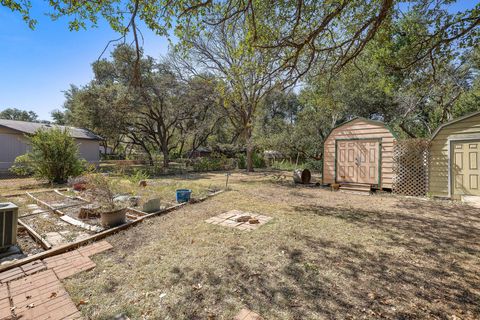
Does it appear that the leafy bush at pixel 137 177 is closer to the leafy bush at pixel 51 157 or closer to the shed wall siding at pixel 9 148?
the leafy bush at pixel 51 157

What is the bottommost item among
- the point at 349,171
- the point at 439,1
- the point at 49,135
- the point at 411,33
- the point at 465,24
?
the point at 349,171

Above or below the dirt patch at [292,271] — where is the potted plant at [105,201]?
above

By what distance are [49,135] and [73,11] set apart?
25.0 ft

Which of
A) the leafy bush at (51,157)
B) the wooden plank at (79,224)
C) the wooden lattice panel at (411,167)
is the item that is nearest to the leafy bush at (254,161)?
the wooden lattice panel at (411,167)

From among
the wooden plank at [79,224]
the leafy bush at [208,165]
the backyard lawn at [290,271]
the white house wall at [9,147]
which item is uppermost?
the white house wall at [9,147]

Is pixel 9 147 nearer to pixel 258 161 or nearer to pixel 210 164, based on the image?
pixel 210 164

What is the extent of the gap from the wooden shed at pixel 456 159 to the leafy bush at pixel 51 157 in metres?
13.9

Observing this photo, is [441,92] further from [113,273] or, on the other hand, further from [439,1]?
[113,273]

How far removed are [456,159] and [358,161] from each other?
294 cm

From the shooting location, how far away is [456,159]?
7.20 meters

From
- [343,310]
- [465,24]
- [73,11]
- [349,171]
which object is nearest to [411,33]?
[465,24]

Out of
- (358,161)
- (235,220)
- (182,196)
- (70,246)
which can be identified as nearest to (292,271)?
(235,220)

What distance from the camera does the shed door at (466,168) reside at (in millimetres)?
6848

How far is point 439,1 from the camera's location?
15.8ft
